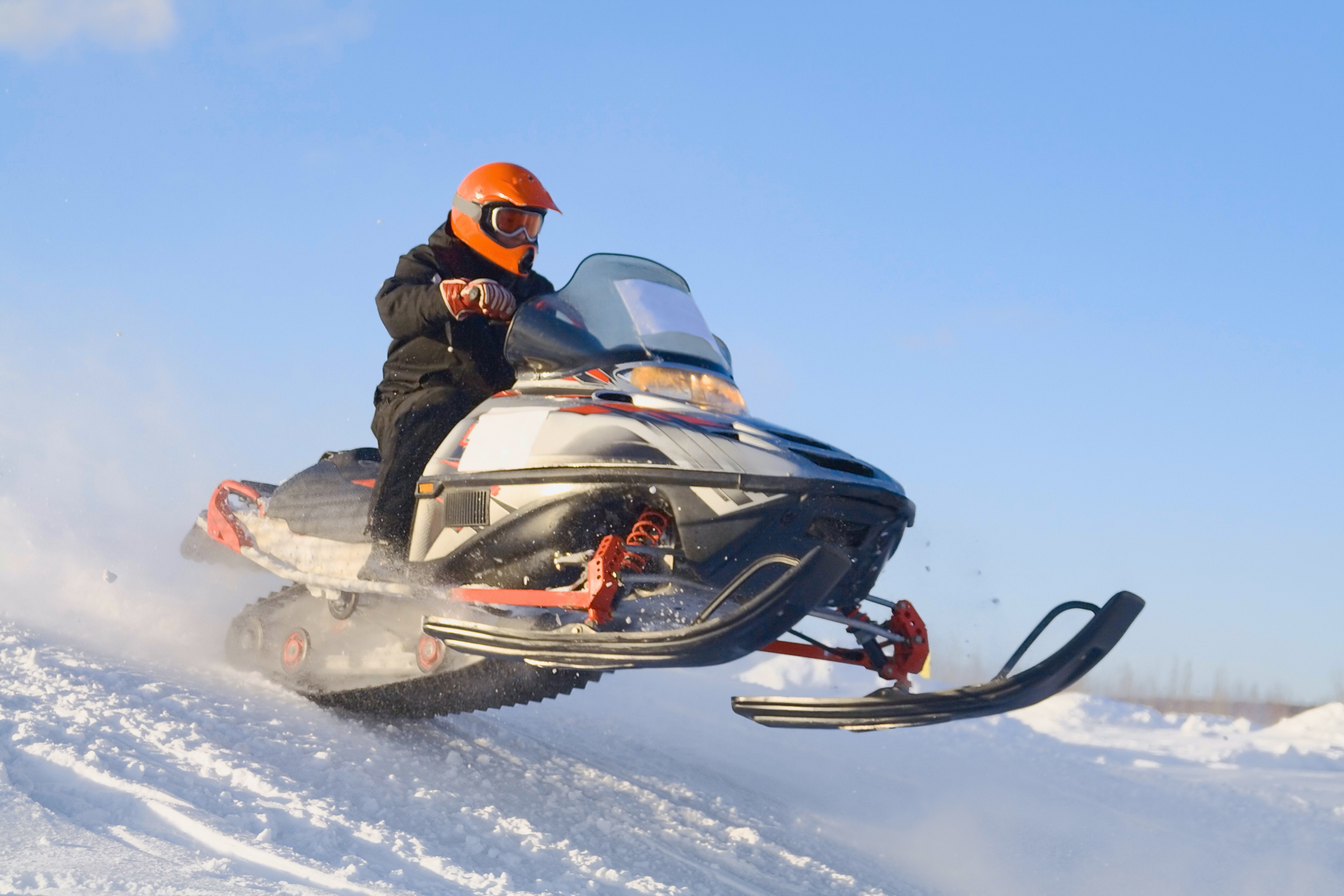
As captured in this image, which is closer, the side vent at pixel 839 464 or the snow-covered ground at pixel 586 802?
the snow-covered ground at pixel 586 802

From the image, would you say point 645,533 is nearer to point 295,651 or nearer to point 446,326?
point 446,326

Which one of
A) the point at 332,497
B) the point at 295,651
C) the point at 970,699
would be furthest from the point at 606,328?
the point at 295,651

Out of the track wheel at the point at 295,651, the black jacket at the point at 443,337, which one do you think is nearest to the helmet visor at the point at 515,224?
the black jacket at the point at 443,337

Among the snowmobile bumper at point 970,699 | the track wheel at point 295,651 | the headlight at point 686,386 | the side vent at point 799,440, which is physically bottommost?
the track wheel at point 295,651

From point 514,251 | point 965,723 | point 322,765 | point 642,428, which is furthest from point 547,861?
point 965,723

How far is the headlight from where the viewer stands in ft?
12.5

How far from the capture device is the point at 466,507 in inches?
156

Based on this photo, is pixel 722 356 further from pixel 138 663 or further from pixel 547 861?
pixel 138 663

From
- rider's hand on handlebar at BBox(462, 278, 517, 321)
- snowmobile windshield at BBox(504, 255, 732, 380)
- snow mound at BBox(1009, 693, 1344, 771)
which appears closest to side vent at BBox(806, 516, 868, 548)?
snowmobile windshield at BBox(504, 255, 732, 380)

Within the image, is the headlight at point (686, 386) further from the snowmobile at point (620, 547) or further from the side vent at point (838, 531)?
the side vent at point (838, 531)

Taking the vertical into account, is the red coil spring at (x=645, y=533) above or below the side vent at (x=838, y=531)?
below

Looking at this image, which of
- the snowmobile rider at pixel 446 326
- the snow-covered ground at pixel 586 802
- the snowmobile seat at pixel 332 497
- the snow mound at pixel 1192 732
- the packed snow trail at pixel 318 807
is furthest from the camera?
the snow mound at pixel 1192 732

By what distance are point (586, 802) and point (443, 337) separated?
199cm

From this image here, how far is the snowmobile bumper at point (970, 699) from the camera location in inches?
131
